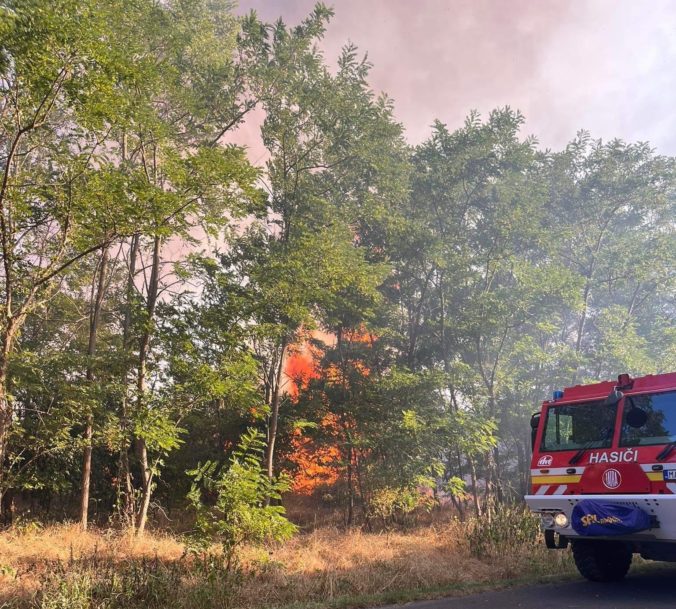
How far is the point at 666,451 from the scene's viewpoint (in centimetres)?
663

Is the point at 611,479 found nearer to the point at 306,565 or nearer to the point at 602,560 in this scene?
the point at 602,560

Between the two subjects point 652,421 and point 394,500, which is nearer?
point 652,421

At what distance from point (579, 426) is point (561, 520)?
1.51m

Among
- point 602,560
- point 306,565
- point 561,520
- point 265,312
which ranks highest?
point 265,312

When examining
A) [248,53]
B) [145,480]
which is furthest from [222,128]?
[145,480]

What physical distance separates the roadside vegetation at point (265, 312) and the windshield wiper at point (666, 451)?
3968 millimetres

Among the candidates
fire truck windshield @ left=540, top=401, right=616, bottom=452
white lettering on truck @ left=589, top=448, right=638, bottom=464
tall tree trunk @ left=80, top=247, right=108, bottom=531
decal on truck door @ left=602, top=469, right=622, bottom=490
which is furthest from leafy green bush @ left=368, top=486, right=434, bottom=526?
decal on truck door @ left=602, top=469, right=622, bottom=490

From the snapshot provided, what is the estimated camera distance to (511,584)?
824 centimetres

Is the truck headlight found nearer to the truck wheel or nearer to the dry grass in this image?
the truck wheel

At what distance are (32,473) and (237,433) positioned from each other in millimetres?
8922

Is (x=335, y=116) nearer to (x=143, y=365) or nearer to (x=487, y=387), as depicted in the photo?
→ (x=143, y=365)

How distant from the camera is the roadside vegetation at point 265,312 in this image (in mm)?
8469

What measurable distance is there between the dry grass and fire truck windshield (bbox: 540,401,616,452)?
107 inches

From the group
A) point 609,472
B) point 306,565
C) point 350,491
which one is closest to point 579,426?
point 609,472
